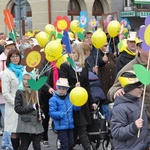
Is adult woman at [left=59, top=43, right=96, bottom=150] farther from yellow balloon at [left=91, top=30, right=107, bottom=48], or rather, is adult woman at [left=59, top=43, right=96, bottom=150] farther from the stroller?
yellow balloon at [left=91, top=30, right=107, bottom=48]

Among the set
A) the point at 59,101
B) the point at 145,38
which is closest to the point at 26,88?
the point at 59,101

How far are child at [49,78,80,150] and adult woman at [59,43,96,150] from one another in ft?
0.55

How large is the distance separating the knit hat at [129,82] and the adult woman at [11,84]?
114 inches

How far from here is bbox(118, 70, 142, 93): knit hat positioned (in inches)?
158

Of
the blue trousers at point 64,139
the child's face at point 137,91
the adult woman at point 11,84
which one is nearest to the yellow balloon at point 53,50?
the adult woman at point 11,84

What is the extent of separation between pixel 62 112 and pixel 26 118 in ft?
1.66

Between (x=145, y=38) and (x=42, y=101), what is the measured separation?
3.58 meters

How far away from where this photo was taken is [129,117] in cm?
403

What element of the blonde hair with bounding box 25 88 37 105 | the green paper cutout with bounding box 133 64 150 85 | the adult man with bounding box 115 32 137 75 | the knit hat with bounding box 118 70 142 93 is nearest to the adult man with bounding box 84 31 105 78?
the adult man with bounding box 115 32 137 75

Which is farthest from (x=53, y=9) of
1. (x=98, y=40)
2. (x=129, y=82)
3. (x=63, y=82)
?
(x=129, y=82)

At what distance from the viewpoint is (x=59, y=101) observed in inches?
245

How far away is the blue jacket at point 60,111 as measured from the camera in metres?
6.19

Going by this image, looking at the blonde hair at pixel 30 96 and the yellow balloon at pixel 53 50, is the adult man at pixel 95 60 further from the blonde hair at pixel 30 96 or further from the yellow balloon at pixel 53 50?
the blonde hair at pixel 30 96

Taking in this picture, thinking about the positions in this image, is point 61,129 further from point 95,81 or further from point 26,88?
point 95,81
